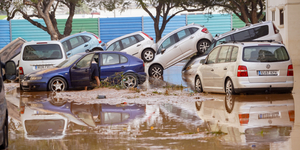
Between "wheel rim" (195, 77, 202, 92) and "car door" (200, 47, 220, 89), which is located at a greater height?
"car door" (200, 47, 220, 89)

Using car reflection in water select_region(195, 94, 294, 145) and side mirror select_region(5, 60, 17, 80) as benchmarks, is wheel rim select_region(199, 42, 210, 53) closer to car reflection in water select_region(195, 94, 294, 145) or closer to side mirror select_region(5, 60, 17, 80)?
car reflection in water select_region(195, 94, 294, 145)

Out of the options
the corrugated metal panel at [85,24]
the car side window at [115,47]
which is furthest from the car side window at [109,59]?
the corrugated metal panel at [85,24]

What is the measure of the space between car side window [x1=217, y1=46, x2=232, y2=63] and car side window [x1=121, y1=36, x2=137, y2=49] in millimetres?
11210

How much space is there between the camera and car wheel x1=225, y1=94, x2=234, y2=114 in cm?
953

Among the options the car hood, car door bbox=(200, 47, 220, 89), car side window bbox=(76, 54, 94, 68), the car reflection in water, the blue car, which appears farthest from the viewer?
the car hood

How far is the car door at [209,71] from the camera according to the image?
12.9m

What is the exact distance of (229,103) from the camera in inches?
413

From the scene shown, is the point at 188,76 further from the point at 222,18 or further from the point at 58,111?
the point at 222,18

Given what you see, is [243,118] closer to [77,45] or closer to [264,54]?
[264,54]

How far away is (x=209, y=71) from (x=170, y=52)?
7651 mm

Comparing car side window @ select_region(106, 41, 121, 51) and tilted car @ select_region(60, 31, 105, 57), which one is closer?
tilted car @ select_region(60, 31, 105, 57)

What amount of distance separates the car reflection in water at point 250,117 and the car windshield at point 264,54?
3.25 feet

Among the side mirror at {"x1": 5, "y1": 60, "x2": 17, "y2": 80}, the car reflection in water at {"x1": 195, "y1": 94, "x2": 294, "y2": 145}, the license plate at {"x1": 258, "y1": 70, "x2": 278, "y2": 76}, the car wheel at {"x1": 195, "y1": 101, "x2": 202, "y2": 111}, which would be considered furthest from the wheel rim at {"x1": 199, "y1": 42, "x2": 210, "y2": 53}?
the side mirror at {"x1": 5, "y1": 60, "x2": 17, "y2": 80}

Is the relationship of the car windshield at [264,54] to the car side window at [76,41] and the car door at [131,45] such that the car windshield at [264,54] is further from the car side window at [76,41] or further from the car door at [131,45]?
the car side window at [76,41]
